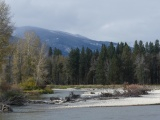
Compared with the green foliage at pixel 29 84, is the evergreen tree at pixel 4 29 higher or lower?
higher

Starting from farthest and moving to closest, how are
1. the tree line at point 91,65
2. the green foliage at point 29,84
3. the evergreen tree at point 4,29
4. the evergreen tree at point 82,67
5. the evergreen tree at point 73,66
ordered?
the evergreen tree at point 82,67 < the evergreen tree at point 73,66 < the tree line at point 91,65 < the green foliage at point 29,84 < the evergreen tree at point 4,29

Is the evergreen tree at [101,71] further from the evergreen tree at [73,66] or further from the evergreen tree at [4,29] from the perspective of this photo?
the evergreen tree at [4,29]

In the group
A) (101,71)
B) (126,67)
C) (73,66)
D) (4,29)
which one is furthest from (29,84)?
(73,66)

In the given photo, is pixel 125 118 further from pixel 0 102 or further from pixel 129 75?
pixel 129 75

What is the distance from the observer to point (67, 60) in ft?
446

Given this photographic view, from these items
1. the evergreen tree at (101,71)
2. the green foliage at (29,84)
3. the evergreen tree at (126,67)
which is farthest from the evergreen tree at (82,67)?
the green foliage at (29,84)

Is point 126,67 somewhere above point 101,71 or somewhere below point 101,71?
above

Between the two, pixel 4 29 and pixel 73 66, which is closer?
pixel 4 29

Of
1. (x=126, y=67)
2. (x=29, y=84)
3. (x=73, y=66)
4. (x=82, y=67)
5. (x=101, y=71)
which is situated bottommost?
(x=29, y=84)

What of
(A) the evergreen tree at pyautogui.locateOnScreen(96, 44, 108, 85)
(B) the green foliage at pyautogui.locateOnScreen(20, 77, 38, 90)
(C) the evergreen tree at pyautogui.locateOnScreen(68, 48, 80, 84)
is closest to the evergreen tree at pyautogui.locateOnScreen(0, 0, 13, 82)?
(B) the green foliage at pyautogui.locateOnScreen(20, 77, 38, 90)

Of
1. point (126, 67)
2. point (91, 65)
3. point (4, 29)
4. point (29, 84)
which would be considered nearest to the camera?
point (4, 29)

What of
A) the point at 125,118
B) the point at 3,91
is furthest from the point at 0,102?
the point at 125,118

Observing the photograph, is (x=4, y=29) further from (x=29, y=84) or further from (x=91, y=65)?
(x=91, y=65)

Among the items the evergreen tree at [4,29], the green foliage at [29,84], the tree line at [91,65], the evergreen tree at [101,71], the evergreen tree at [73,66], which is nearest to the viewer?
the evergreen tree at [4,29]
